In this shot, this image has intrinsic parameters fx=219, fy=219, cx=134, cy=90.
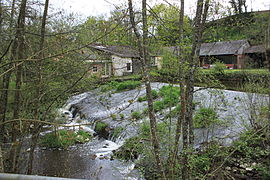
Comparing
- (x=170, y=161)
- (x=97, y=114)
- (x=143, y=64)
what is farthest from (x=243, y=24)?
(x=97, y=114)

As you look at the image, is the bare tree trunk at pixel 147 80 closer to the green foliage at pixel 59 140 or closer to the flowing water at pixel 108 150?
the flowing water at pixel 108 150

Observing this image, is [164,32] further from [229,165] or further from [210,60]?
[229,165]

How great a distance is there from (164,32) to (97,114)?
888 cm

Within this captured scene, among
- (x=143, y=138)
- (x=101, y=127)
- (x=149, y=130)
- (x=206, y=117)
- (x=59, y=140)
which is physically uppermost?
(x=206, y=117)

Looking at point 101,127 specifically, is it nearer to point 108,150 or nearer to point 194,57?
point 108,150

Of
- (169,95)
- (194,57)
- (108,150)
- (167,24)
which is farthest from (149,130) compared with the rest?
(108,150)

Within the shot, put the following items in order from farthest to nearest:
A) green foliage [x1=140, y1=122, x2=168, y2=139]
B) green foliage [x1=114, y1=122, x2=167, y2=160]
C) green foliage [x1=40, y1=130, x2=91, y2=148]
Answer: green foliage [x1=40, y1=130, x2=91, y2=148]
green foliage [x1=140, y1=122, x2=168, y2=139]
green foliage [x1=114, y1=122, x2=167, y2=160]

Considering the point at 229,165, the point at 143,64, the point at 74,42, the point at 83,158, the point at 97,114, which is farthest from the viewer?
the point at 97,114

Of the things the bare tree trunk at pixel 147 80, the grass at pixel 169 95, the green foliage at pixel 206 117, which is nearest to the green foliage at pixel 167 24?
the bare tree trunk at pixel 147 80

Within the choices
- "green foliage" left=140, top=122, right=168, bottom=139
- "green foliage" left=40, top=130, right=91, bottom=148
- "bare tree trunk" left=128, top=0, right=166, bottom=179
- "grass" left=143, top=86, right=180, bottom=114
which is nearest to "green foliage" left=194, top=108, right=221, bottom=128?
"grass" left=143, top=86, right=180, bottom=114

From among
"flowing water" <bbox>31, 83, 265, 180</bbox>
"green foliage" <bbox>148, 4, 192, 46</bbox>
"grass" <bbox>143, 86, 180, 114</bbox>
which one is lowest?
"flowing water" <bbox>31, 83, 265, 180</bbox>

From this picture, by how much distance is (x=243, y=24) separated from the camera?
3.89 metres

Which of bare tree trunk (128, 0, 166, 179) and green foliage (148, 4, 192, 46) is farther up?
green foliage (148, 4, 192, 46)

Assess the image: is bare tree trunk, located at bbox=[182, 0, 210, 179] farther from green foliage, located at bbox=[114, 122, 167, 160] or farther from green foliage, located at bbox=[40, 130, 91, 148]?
green foliage, located at bbox=[40, 130, 91, 148]
